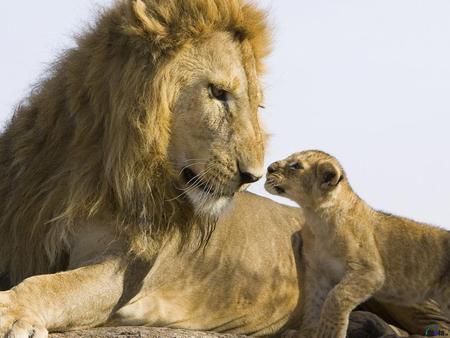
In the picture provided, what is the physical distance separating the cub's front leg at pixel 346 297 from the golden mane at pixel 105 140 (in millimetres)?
784

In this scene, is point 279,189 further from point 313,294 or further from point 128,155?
point 128,155

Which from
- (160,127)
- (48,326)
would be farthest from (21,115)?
(48,326)

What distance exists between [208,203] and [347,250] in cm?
91

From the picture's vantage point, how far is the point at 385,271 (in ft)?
16.1

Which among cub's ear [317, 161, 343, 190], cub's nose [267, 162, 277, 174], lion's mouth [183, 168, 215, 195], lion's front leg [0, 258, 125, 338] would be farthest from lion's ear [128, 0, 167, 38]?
cub's ear [317, 161, 343, 190]

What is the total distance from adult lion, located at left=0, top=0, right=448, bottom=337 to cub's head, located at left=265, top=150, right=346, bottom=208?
55 centimetres

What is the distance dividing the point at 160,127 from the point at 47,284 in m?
0.76

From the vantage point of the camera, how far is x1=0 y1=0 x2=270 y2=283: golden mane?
4.27 meters

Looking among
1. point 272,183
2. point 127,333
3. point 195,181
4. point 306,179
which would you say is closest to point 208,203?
point 195,181

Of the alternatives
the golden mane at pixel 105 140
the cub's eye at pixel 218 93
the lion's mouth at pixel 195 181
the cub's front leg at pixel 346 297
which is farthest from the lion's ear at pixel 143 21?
the cub's front leg at pixel 346 297

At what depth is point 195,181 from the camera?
431 centimetres

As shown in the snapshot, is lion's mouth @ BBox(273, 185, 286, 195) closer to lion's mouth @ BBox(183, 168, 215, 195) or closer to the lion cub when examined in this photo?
the lion cub

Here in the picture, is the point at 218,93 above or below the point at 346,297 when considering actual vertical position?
above

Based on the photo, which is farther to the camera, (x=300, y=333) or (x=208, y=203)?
(x=300, y=333)
